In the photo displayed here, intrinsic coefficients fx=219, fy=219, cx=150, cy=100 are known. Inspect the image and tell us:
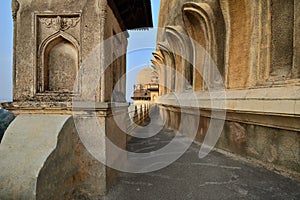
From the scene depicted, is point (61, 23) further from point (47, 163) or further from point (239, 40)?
point (239, 40)

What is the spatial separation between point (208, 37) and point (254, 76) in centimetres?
188

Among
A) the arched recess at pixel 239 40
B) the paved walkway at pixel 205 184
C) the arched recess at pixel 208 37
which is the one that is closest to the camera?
the paved walkway at pixel 205 184

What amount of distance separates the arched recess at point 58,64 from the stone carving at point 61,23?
0.08 metres

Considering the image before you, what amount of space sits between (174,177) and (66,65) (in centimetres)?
216

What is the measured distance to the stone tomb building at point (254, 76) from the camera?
319 cm

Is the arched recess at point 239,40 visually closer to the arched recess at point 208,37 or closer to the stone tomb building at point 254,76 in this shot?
the stone tomb building at point 254,76

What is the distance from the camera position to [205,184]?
2988 millimetres

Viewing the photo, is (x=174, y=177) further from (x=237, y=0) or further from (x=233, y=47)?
(x=237, y=0)

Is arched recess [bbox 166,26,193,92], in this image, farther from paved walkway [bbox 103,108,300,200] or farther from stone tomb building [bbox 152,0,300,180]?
paved walkway [bbox 103,108,300,200]

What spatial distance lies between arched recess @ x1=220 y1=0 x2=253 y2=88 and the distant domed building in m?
20.2

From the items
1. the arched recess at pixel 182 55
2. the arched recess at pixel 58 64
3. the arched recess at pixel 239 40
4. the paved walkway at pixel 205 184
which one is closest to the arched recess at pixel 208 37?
the arched recess at pixel 239 40

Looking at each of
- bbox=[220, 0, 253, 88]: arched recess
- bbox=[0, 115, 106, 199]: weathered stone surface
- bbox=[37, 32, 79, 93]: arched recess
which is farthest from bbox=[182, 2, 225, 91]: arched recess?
bbox=[0, 115, 106, 199]: weathered stone surface

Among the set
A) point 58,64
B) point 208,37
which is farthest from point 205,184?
point 208,37

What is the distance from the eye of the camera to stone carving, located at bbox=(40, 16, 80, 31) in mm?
2713
